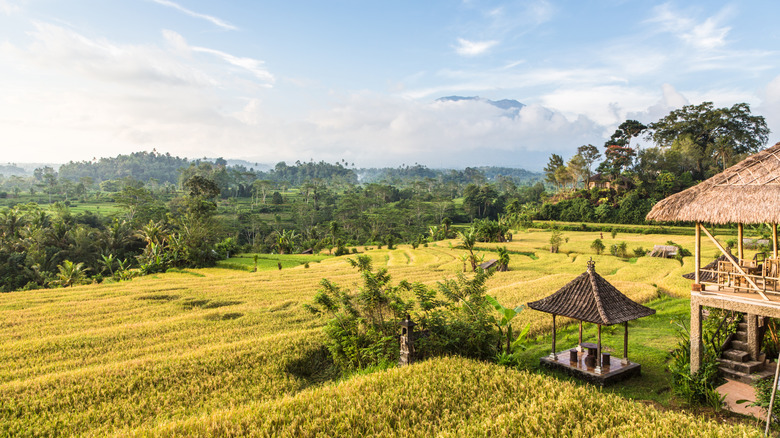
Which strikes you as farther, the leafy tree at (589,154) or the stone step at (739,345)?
the leafy tree at (589,154)

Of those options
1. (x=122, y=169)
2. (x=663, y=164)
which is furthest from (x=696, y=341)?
(x=122, y=169)

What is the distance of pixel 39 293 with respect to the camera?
18.3 meters

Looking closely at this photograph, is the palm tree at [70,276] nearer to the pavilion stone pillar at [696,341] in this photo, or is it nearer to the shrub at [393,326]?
the shrub at [393,326]

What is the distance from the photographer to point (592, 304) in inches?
374

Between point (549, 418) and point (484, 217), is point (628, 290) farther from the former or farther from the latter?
point (484, 217)

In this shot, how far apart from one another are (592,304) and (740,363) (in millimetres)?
3097

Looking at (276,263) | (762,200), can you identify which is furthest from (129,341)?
(276,263)

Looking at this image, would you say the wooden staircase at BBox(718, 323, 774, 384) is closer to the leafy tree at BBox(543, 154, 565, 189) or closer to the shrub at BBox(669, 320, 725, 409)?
the shrub at BBox(669, 320, 725, 409)

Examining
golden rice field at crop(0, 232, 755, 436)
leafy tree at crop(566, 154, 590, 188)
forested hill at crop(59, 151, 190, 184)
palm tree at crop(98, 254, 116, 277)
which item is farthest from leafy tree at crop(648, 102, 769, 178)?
forested hill at crop(59, 151, 190, 184)

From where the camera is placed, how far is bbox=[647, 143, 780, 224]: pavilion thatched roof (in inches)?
303

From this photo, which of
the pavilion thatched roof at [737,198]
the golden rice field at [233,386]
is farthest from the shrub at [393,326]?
the pavilion thatched roof at [737,198]

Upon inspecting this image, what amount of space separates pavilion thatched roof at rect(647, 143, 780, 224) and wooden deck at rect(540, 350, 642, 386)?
3.45 m

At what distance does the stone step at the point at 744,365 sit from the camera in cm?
870

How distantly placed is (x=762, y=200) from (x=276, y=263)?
31028 mm
